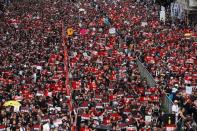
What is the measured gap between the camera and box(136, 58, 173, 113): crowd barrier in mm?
33225

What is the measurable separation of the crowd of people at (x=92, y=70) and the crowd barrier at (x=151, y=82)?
1.15 feet

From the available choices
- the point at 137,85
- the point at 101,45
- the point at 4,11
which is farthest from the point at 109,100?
the point at 4,11

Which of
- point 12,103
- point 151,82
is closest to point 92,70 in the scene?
point 151,82

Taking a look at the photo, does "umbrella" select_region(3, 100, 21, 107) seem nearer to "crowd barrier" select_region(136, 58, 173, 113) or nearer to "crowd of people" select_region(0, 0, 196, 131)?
"crowd of people" select_region(0, 0, 196, 131)

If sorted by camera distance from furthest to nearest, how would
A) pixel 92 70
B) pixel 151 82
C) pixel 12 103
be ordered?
pixel 92 70, pixel 151 82, pixel 12 103

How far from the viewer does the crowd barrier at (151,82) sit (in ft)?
109

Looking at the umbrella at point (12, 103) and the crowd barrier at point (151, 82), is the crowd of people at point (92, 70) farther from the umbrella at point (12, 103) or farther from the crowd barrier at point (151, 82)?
the crowd barrier at point (151, 82)

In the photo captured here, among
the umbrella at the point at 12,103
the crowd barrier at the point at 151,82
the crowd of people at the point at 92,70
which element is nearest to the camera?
the crowd of people at the point at 92,70

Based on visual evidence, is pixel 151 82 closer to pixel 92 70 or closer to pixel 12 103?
pixel 92 70

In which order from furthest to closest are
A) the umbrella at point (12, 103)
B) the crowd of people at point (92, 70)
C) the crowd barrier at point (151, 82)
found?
the umbrella at point (12, 103) < the crowd barrier at point (151, 82) < the crowd of people at point (92, 70)

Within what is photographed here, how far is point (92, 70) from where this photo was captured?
41.7 metres

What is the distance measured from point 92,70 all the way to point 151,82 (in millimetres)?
4138

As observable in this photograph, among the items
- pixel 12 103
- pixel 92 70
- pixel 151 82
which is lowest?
pixel 12 103

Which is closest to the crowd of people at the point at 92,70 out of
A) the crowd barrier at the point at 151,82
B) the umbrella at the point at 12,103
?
the umbrella at the point at 12,103
